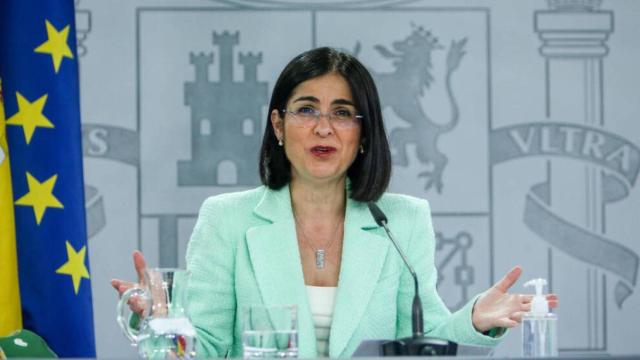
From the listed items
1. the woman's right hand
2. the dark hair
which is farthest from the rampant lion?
the woman's right hand

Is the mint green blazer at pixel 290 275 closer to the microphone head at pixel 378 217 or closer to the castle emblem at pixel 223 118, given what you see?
the microphone head at pixel 378 217

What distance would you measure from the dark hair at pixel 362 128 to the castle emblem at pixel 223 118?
1155 mm

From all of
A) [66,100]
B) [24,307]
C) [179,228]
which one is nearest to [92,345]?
[24,307]

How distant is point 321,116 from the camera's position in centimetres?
296

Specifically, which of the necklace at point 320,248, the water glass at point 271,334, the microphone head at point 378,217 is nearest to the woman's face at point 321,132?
the necklace at point 320,248

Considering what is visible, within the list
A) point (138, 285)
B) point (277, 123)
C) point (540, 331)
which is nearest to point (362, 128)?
point (277, 123)

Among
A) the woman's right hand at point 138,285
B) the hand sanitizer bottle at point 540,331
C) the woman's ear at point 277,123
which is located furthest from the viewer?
the woman's ear at point 277,123

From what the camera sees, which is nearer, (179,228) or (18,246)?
(18,246)

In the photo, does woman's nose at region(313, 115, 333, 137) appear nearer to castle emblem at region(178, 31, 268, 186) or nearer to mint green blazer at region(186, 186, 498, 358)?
mint green blazer at region(186, 186, 498, 358)

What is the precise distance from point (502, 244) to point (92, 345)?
1.67 meters

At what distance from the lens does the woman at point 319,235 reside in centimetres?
286

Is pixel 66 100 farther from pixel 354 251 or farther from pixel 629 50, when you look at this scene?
pixel 629 50

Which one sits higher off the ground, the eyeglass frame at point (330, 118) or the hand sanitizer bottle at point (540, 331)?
the eyeglass frame at point (330, 118)

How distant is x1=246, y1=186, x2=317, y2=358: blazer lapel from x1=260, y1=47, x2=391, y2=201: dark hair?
121 millimetres
